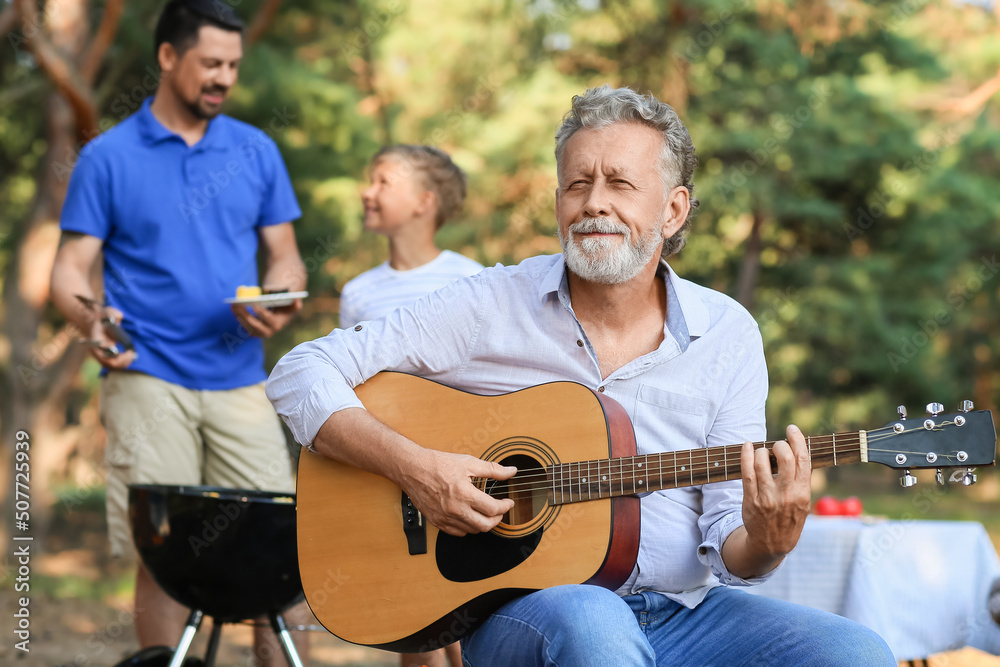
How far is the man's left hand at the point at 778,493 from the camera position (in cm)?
194

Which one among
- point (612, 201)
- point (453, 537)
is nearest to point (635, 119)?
point (612, 201)

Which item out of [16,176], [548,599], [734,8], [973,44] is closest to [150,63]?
[16,176]

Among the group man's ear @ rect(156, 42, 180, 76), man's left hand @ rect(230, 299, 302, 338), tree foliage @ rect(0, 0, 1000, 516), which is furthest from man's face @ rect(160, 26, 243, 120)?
tree foliage @ rect(0, 0, 1000, 516)

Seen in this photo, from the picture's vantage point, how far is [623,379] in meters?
2.42

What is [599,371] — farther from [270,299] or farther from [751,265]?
[751,265]

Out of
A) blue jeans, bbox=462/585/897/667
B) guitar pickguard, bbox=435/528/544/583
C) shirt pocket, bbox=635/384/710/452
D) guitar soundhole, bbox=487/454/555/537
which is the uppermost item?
shirt pocket, bbox=635/384/710/452

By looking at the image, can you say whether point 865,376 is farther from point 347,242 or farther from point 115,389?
point 115,389

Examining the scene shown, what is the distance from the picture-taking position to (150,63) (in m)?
8.38

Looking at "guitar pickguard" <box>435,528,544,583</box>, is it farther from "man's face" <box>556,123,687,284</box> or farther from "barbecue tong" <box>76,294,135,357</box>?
"barbecue tong" <box>76,294,135,357</box>

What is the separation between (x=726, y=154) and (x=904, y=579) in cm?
932

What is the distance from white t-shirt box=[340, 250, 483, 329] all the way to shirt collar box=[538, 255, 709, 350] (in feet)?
4.18

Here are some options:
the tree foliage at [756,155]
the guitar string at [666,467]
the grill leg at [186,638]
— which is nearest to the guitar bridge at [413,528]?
the guitar string at [666,467]

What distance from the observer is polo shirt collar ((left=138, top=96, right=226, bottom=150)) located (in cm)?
358

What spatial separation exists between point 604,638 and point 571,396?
61 cm
